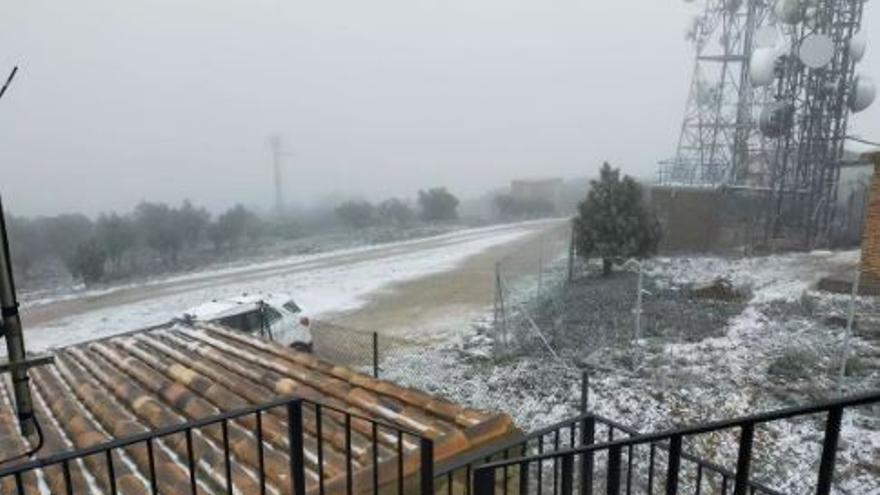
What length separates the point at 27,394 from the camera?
10.1ft

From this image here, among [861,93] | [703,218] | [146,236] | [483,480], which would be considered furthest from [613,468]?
[146,236]

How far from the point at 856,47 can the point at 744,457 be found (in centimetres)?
2440

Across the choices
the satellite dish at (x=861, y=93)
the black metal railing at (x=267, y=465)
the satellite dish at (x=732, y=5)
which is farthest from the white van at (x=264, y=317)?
the satellite dish at (x=732, y=5)

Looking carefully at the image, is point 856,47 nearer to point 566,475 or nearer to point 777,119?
point 777,119

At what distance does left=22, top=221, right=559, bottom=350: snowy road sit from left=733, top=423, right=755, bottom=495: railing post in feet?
58.5

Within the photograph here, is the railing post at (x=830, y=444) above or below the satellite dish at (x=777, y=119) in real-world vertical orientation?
below

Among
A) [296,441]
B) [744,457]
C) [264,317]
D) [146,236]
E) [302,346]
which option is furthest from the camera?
[146,236]

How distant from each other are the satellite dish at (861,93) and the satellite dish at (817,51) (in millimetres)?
2191

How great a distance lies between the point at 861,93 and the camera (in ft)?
69.6

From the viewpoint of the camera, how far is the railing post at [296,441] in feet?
10.7

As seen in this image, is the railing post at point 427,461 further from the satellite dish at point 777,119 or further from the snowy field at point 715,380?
the satellite dish at point 777,119

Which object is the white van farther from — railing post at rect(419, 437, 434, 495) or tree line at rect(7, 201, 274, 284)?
tree line at rect(7, 201, 274, 284)

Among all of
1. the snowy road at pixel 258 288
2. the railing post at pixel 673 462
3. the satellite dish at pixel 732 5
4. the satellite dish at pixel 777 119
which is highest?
the satellite dish at pixel 732 5

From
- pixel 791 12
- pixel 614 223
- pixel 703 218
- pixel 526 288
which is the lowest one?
pixel 526 288
